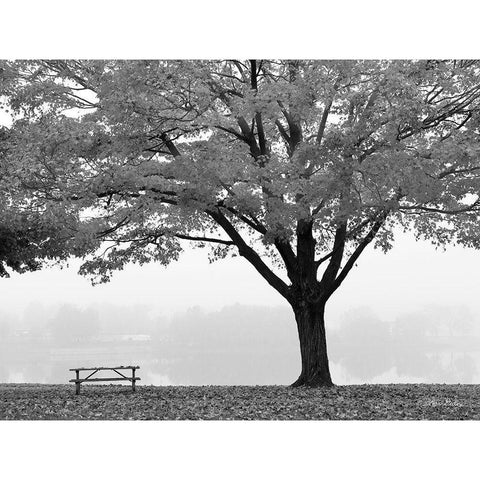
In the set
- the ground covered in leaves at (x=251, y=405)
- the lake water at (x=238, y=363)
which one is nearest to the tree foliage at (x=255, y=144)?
the ground covered in leaves at (x=251, y=405)

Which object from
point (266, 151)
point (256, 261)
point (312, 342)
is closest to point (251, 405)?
point (312, 342)

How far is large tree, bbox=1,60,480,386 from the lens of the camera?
1283 centimetres

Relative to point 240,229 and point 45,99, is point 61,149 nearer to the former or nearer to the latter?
point 45,99

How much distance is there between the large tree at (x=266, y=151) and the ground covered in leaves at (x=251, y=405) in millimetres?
2072

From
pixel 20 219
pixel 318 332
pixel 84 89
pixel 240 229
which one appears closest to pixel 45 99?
pixel 84 89

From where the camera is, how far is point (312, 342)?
587 inches

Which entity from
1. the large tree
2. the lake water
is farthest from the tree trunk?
the lake water

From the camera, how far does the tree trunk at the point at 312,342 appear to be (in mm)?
14788

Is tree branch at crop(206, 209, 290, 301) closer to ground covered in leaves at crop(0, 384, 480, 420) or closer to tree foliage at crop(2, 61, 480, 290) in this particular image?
tree foliage at crop(2, 61, 480, 290)

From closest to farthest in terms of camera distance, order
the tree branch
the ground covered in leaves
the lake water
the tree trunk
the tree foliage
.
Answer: the ground covered in leaves, the tree foliage, the tree trunk, the tree branch, the lake water

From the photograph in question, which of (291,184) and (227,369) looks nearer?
(291,184)

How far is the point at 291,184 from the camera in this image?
13.2 meters

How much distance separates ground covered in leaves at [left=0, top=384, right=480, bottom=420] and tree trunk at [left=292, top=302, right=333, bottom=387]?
0.69 metres

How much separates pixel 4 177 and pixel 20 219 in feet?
3.36
